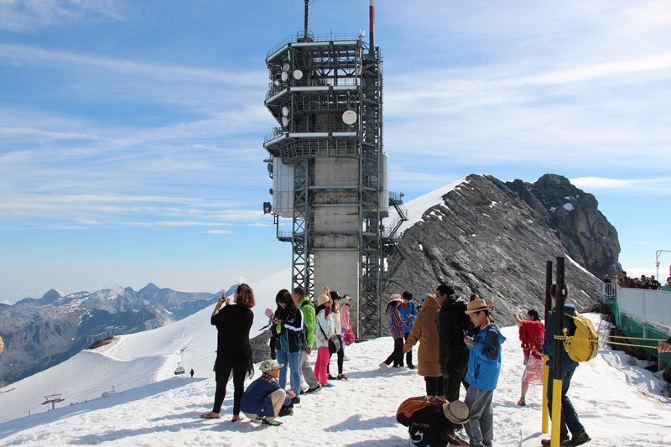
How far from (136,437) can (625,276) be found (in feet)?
92.9

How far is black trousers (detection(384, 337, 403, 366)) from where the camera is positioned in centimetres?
1574

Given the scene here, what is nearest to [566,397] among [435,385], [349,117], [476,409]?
[476,409]

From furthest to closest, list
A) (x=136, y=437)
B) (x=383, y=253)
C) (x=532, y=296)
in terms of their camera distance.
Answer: (x=532, y=296) → (x=383, y=253) → (x=136, y=437)

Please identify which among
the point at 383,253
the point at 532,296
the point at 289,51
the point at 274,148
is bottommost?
the point at 532,296

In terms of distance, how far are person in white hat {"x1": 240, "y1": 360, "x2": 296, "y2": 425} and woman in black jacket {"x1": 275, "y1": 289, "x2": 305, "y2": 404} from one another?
1129mm

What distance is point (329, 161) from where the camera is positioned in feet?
137

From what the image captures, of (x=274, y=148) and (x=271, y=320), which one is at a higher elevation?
(x=274, y=148)

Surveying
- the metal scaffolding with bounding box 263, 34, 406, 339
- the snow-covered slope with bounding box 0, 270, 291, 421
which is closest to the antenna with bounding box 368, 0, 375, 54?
the metal scaffolding with bounding box 263, 34, 406, 339

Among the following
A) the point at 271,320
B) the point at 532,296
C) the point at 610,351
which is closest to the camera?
the point at 271,320

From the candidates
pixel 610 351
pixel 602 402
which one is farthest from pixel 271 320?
pixel 610 351

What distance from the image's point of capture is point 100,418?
36.1 feet

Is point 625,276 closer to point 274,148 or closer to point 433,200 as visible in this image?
point 274,148

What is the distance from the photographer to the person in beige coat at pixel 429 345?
412 inches

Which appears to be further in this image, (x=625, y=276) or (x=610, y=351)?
(x=625, y=276)
